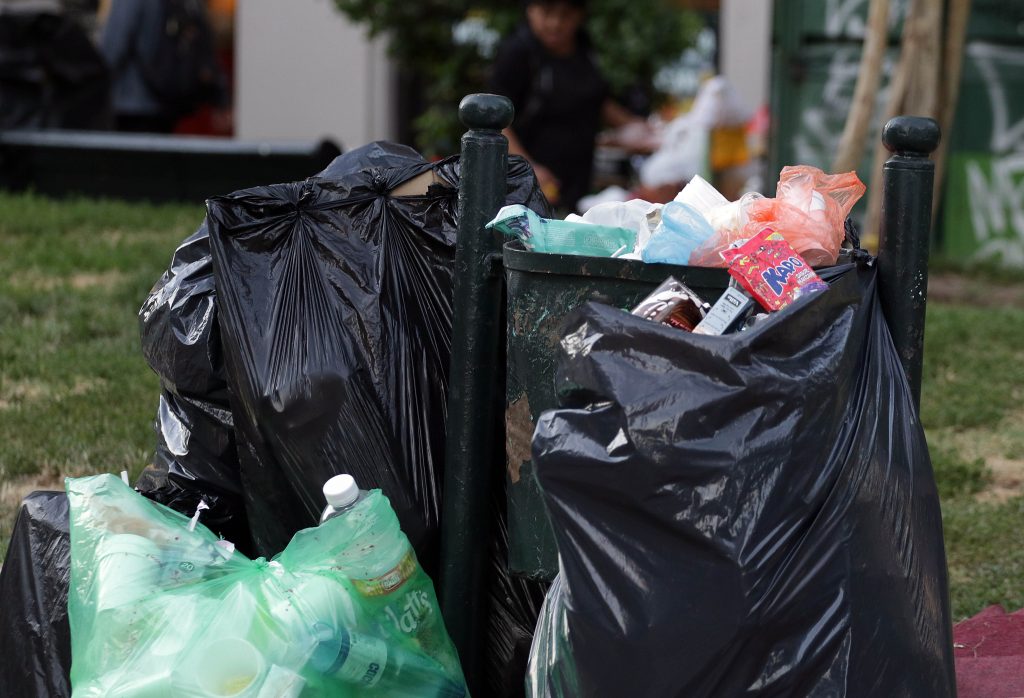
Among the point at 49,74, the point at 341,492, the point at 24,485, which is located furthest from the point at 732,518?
the point at 49,74

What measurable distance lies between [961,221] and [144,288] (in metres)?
4.77

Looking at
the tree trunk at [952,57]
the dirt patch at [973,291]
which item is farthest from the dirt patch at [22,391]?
the tree trunk at [952,57]

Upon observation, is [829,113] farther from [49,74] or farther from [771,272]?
[771,272]

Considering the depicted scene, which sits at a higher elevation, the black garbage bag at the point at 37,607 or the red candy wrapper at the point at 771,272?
the red candy wrapper at the point at 771,272

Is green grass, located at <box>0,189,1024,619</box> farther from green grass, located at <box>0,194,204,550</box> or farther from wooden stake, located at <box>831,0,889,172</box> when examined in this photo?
wooden stake, located at <box>831,0,889,172</box>

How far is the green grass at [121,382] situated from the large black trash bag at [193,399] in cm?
77

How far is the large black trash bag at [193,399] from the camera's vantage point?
241 centimetres

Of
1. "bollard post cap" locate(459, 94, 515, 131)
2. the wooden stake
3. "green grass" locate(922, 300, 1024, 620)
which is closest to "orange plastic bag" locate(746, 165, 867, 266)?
"bollard post cap" locate(459, 94, 515, 131)

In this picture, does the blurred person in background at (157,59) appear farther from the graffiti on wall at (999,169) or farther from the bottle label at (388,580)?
the bottle label at (388,580)

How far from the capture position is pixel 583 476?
5.69ft

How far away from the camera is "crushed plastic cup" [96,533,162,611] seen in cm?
201

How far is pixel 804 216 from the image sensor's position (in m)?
2.01

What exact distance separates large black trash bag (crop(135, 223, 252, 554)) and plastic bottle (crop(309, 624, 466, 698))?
0.55 metres

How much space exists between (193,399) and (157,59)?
21.2ft
